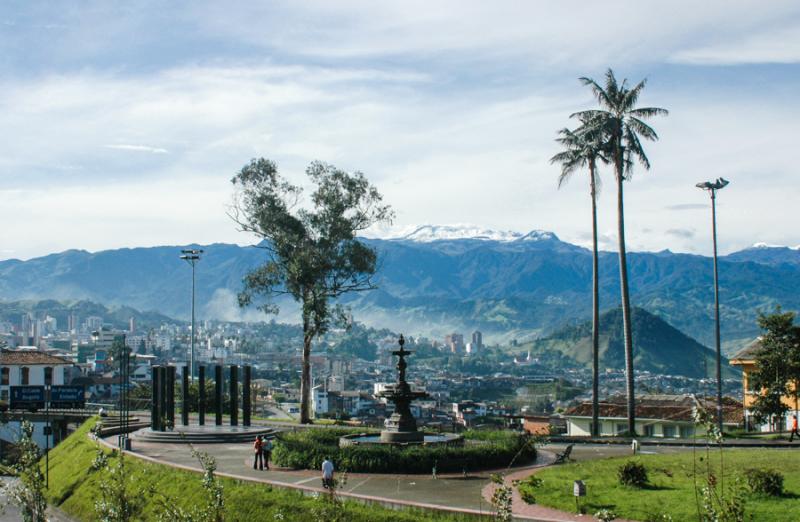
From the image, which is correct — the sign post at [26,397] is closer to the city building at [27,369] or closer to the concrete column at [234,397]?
the concrete column at [234,397]

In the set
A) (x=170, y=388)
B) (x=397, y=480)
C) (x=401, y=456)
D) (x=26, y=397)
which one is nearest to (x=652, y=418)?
(x=170, y=388)

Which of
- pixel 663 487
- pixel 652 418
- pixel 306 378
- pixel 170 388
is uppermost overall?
pixel 306 378

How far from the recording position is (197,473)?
→ 29.9m

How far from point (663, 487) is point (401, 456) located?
8.58 m

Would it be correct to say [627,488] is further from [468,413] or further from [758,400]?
[468,413]

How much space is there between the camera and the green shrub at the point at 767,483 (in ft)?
72.5

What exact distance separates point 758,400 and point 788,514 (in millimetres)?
19339

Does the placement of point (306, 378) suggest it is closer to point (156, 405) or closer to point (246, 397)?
point (246, 397)

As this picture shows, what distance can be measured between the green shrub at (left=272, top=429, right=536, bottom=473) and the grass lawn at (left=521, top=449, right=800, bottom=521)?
2.16m

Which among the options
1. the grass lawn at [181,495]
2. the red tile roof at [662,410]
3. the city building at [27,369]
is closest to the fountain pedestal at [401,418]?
the grass lawn at [181,495]

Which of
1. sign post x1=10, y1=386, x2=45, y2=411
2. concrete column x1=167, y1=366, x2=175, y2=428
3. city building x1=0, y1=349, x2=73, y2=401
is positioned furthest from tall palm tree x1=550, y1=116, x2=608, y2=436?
city building x1=0, y1=349, x2=73, y2=401

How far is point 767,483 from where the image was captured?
22094 mm

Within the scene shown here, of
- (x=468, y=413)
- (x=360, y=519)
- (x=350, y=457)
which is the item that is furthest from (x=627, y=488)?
(x=468, y=413)

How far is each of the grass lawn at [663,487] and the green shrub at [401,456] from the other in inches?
85.1
